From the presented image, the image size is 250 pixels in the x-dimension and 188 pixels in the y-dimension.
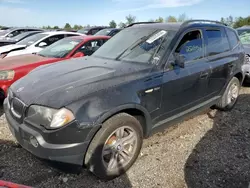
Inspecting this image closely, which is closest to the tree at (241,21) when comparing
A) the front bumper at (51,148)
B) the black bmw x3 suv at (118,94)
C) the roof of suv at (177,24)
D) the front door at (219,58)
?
the front door at (219,58)

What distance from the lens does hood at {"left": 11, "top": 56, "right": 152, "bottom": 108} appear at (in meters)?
2.56

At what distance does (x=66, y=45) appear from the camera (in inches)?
249

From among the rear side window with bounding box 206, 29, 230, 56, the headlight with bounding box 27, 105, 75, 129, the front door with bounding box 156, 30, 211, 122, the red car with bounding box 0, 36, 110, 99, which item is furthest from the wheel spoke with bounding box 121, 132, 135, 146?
the red car with bounding box 0, 36, 110, 99

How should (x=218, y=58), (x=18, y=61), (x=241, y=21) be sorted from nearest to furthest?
(x=218, y=58)
(x=18, y=61)
(x=241, y=21)

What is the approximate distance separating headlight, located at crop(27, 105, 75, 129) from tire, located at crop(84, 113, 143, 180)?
38cm

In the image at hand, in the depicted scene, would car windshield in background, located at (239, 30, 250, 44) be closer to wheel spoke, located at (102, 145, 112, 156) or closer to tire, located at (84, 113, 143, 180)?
tire, located at (84, 113, 143, 180)

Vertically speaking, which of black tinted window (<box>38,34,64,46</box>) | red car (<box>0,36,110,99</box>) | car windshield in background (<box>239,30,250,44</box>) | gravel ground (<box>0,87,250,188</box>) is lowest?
gravel ground (<box>0,87,250,188</box>)

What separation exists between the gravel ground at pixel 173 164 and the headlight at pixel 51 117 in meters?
0.43

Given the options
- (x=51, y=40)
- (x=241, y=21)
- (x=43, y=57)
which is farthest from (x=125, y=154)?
(x=241, y=21)

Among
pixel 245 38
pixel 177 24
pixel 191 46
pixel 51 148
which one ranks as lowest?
pixel 245 38

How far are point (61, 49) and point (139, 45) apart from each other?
3.24m

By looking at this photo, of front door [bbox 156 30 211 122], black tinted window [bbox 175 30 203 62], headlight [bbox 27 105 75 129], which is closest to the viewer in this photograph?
headlight [bbox 27 105 75 129]

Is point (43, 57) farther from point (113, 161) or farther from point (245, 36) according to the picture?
point (245, 36)

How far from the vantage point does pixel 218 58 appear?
13.9 ft
